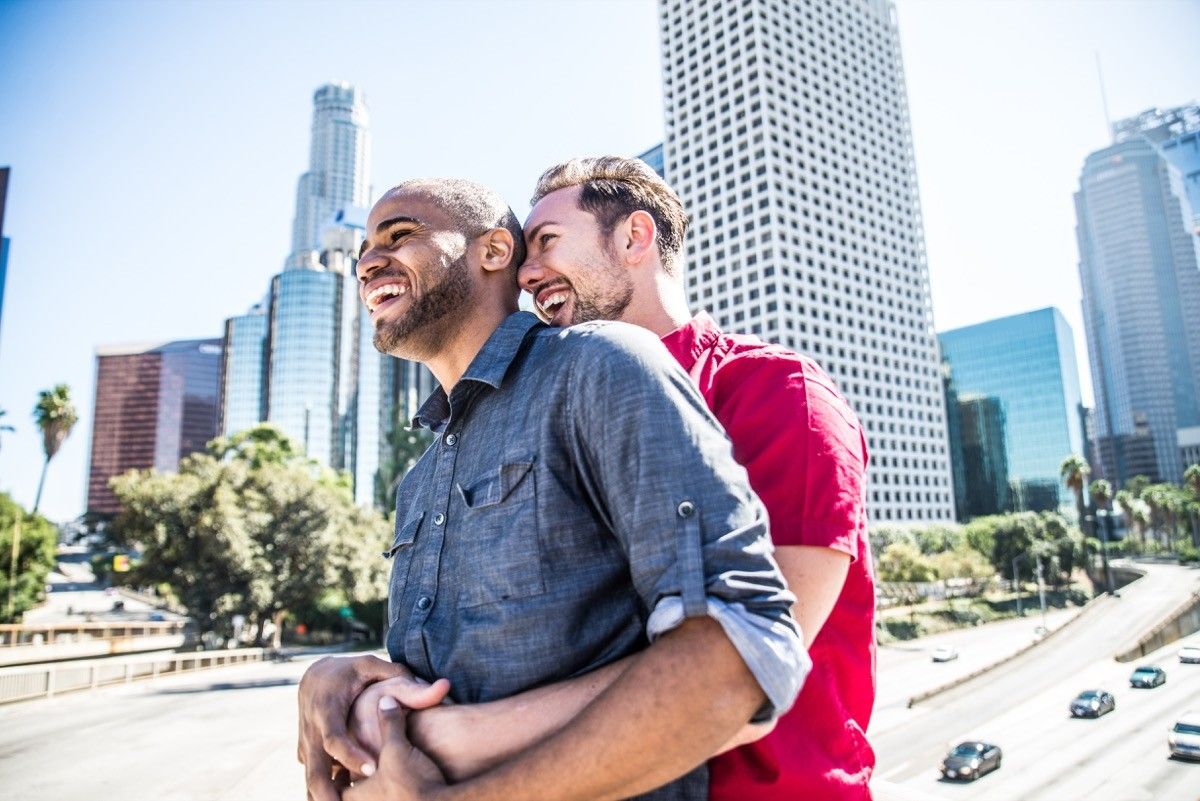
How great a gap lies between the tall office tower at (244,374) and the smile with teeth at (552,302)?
4883 inches

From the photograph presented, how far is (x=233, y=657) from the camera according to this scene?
27312mm

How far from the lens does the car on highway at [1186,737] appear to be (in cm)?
471

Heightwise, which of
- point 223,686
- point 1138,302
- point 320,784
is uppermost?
point 1138,302

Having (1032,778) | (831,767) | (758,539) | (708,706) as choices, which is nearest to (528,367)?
(758,539)

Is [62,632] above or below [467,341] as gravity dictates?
below

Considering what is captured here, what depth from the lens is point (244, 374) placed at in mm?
117500

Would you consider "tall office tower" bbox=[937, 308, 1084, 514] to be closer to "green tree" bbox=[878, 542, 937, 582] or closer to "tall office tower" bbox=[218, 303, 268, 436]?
"green tree" bbox=[878, 542, 937, 582]

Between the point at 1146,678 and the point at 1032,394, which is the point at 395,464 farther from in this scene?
the point at 1032,394

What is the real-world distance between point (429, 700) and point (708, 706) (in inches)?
20.3

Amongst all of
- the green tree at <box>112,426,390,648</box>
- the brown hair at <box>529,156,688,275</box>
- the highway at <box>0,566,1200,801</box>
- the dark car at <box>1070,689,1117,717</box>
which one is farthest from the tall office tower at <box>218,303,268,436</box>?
the brown hair at <box>529,156,688,275</box>

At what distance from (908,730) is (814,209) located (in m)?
79.8

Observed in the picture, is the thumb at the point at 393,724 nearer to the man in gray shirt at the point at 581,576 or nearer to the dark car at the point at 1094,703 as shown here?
the man in gray shirt at the point at 581,576

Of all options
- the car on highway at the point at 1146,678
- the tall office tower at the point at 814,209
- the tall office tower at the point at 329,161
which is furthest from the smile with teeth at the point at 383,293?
the tall office tower at the point at 329,161

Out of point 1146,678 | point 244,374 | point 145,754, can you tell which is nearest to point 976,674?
point 1146,678
